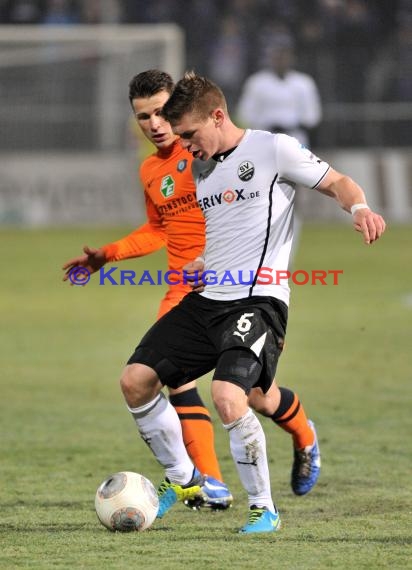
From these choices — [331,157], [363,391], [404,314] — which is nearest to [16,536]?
[363,391]

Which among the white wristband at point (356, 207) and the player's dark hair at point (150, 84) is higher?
the player's dark hair at point (150, 84)

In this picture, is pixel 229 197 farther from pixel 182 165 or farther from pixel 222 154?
pixel 182 165

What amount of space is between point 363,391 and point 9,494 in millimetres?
3772

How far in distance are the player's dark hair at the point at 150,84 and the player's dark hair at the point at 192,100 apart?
2.40 ft

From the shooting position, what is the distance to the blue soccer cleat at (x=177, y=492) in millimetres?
6059

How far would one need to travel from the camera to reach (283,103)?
16.5 m

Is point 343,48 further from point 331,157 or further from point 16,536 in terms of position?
point 16,536

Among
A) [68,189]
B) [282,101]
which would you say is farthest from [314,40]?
[282,101]

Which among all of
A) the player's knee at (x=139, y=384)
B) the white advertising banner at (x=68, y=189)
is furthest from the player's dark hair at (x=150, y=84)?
the white advertising banner at (x=68, y=189)

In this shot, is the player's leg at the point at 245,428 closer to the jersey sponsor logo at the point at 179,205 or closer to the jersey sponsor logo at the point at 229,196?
the jersey sponsor logo at the point at 229,196

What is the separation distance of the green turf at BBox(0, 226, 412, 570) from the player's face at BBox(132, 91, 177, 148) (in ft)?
5.92

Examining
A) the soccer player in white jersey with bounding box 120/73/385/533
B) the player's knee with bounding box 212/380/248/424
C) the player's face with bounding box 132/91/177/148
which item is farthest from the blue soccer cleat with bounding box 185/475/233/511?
the player's face with bounding box 132/91/177/148

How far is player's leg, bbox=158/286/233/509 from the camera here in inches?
249

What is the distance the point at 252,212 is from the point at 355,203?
1.65 ft
